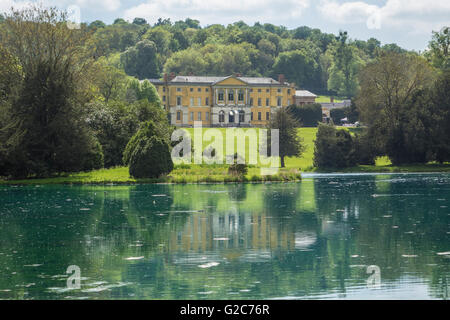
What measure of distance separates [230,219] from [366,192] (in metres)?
15.6

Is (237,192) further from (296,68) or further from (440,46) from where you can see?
(296,68)

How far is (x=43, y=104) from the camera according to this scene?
162ft

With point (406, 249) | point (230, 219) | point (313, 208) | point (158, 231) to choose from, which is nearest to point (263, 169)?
point (313, 208)

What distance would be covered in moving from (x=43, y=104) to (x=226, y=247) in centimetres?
3242

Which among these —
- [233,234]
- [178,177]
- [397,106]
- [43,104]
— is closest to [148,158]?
[178,177]

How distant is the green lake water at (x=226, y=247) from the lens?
1511cm

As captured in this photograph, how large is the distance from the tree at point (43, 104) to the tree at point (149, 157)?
417 cm

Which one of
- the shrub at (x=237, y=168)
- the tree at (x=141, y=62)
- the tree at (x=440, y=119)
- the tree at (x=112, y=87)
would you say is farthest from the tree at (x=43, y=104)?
the tree at (x=141, y=62)

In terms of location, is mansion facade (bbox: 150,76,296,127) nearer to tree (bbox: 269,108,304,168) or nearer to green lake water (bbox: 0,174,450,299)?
tree (bbox: 269,108,304,168)

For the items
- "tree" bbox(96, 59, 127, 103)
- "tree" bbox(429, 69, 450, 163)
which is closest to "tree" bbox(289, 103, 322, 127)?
"tree" bbox(96, 59, 127, 103)

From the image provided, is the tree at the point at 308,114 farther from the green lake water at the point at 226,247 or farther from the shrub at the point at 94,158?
the green lake water at the point at 226,247

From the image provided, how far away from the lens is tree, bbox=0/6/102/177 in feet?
158

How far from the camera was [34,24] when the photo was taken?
51281mm
